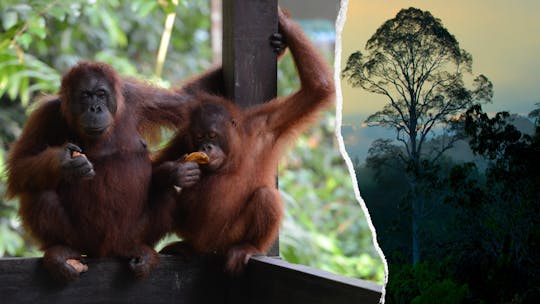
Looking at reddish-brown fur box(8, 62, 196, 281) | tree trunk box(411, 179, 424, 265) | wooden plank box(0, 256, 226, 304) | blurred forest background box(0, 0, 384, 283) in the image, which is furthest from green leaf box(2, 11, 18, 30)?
tree trunk box(411, 179, 424, 265)

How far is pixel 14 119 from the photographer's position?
5129mm

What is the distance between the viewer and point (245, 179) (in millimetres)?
2789

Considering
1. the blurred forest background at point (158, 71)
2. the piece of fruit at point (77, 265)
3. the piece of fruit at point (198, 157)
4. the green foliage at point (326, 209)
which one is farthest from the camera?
the green foliage at point (326, 209)

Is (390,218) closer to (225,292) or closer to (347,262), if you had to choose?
(225,292)

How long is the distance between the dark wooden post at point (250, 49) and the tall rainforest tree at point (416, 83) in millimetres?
1603

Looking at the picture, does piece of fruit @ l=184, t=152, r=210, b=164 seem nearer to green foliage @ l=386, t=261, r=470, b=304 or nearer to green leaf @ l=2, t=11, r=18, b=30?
green foliage @ l=386, t=261, r=470, b=304

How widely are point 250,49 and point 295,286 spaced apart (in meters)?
0.95

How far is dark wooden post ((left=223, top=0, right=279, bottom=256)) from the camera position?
2.77 m

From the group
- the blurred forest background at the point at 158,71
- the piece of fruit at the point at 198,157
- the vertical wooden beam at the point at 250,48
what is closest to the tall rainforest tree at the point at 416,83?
the piece of fruit at the point at 198,157

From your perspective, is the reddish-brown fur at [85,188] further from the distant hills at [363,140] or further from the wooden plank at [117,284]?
the distant hills at [363,140]

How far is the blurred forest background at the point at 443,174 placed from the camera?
41.1 inches

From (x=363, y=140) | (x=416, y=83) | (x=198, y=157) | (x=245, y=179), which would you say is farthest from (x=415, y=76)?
(x=245, y=179)

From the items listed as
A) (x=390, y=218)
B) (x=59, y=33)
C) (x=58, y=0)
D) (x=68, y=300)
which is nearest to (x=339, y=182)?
(x=59, y=33)

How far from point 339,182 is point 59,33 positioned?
3.29 m
